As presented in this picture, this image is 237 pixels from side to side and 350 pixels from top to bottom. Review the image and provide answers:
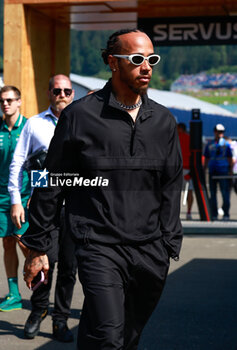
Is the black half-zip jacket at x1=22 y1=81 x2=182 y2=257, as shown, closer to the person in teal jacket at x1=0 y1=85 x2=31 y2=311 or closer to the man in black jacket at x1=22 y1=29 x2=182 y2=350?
the man in black jacket at x1=22 y1=29 x2=182 y2=350

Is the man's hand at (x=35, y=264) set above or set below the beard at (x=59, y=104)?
below

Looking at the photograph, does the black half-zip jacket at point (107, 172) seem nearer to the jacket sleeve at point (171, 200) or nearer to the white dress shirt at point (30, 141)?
the jacket sleeve at point (171, 200)

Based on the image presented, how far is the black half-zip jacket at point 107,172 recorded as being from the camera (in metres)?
3.72

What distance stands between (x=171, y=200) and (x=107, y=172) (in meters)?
0.40

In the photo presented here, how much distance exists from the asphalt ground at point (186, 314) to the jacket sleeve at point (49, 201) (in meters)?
2.13

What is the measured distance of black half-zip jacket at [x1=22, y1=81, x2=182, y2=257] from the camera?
3.72 metres

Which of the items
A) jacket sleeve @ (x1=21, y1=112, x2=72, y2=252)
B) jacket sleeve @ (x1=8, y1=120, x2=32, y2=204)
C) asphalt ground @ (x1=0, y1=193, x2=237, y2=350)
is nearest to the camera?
jacket sleeve @ (x1=21, y1=112, x2=72, y2=252)

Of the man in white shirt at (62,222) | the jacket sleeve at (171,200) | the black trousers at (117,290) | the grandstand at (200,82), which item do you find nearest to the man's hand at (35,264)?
the black trousers at (117,290)

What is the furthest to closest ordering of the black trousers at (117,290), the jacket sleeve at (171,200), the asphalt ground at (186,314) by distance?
the asphalt ground at (186,314)
the jacket sleeve at (171,200)
the black trousers at (117,290)

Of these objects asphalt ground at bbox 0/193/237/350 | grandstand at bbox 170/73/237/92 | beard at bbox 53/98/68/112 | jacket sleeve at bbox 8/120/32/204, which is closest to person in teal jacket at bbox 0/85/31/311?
asphalt ground at bbox 0/193/237/350

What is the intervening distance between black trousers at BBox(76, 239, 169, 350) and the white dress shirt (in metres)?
2.43

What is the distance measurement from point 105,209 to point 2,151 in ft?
11.1

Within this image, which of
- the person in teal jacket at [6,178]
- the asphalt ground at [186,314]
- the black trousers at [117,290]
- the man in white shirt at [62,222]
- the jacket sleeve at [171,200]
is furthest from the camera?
the person in teal jacket at [6,178]

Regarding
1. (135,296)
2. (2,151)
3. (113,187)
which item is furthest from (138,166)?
(2,151)
